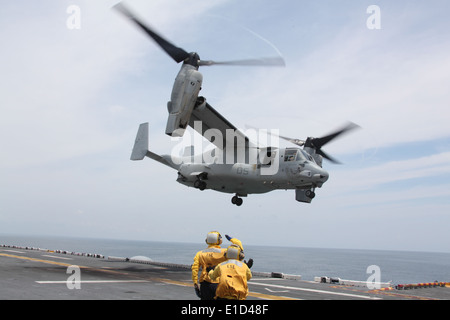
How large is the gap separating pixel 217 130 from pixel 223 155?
5.44 ft

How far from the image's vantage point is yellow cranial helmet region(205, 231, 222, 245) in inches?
267

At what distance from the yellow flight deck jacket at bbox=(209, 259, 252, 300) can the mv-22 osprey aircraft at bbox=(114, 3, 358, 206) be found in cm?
1237

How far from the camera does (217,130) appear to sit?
2238 cm

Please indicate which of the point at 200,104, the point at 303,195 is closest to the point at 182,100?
the point at 200,104

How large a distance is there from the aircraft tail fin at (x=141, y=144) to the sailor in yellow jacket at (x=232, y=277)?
18310 mm

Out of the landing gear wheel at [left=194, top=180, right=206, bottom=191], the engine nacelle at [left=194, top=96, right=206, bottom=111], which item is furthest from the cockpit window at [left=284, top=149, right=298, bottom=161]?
the landing gear wheel at [left=194, top=180, right=206, bottom=191]

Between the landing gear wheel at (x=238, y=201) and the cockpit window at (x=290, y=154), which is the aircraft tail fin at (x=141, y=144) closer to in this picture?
the landing gear wheel at (x=238, y=201)

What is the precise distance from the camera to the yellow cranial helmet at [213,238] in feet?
22.2

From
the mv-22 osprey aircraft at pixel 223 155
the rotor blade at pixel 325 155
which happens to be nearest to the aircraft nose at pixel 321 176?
the mv-22 osprey aircraft at pixel 223 155

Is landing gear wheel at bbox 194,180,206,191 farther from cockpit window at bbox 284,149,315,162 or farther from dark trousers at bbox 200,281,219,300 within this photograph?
dark trousers at bbox 200,281,219,300
